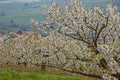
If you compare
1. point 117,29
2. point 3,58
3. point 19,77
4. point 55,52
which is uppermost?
point 117,29

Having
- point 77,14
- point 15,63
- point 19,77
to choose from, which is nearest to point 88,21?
point 77,14

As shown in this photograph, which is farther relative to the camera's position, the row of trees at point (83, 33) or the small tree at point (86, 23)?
the small tree at point (86, 23)

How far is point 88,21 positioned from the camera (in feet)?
39.5

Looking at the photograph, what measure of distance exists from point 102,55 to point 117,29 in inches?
69.9

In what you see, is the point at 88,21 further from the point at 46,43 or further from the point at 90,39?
the point at 46,43

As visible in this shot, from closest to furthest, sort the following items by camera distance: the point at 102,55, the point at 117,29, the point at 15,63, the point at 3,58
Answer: the point at 102,55
the point at 117,29
the point at 15,63
the point at 3,58

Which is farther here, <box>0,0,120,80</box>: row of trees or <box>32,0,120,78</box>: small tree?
<box>32,0,120,78</box>: small tree

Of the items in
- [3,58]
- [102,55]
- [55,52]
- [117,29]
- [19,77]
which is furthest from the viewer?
[3,58]

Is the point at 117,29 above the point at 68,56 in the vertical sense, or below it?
above

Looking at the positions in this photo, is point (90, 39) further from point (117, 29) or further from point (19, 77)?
point (19, 77)

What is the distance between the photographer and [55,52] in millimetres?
13352

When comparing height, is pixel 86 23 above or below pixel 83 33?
above

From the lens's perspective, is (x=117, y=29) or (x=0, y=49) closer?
(x=117, y=29)

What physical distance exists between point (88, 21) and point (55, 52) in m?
2.29
